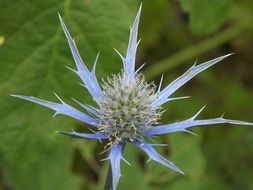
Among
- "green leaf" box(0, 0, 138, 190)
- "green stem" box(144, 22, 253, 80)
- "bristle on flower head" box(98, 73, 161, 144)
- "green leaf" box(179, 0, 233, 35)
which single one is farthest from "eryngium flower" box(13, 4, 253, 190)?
"green stem" box(144, 22, 253, 80)

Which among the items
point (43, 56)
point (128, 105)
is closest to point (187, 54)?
point (43, 56)

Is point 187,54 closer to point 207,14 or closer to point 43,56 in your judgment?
point 207,14

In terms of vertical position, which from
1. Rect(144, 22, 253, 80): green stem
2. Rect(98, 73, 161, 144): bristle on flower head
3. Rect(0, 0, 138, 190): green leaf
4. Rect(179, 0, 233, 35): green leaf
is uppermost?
Rect(144, 22, 253, 80): green stem

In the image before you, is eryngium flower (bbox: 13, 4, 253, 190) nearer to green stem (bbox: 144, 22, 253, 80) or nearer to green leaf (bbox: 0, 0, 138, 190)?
green leaf (bbox: 0, 0, 138, 190)

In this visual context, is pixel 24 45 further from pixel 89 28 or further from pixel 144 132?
pixel 144 132

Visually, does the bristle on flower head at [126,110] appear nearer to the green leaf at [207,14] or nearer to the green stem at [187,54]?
the green leaf at [207,14]

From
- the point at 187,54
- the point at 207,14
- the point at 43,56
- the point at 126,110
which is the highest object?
the point at 187,54
